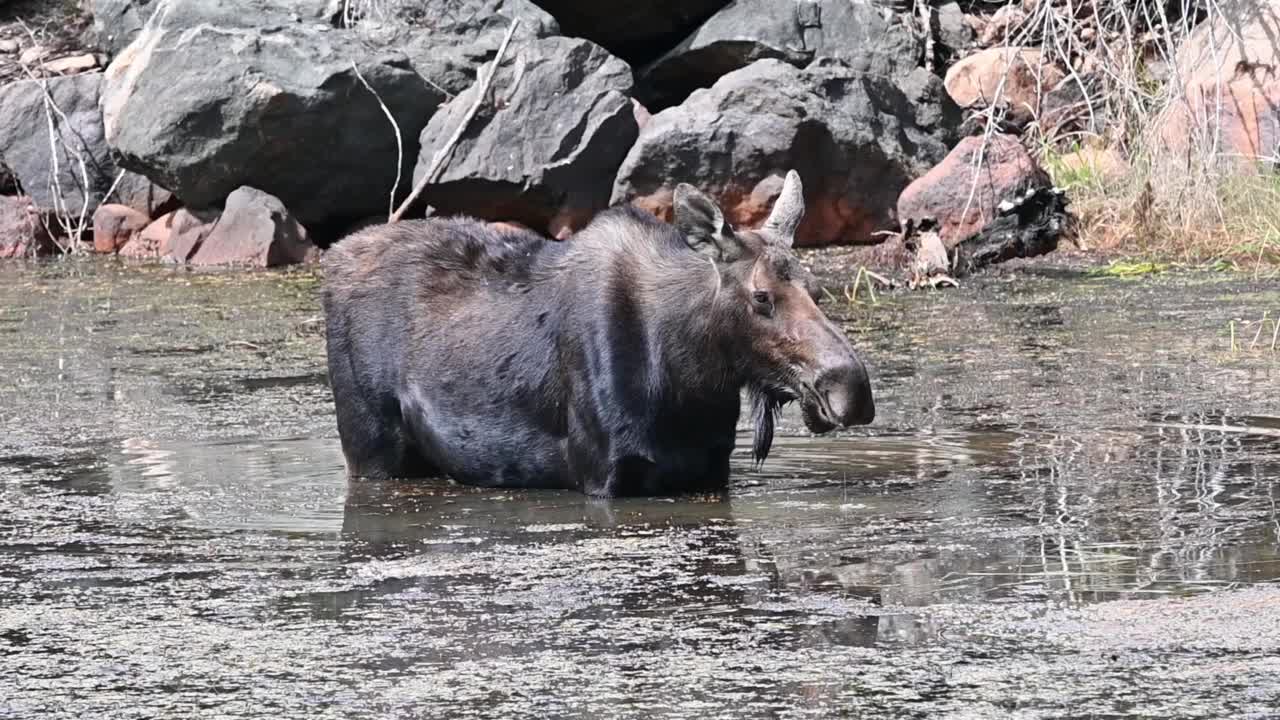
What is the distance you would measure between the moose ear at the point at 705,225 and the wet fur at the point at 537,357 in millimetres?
92

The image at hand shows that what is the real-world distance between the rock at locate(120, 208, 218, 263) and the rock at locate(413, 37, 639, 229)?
6.11ft

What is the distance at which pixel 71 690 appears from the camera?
5.02 m

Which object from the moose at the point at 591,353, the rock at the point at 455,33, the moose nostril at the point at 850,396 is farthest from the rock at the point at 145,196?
the moose nostril at the point at 850,396

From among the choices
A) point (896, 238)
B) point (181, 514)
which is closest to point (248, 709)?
point (181, 514)

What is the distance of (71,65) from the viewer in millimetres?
19625

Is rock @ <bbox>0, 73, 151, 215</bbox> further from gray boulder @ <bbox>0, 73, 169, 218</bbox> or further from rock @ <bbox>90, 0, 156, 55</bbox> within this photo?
rock @ <bbox>90, 0, 156, 55</bbox>

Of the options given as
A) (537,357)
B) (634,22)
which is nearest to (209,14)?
(634,22)

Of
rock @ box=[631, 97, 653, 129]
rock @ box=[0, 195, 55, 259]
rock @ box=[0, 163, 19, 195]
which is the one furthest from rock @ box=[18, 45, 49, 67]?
rock @ box=[631, 97, 653, 129]

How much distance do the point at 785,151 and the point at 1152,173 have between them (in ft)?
8.69

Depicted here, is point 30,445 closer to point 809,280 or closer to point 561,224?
point 809,280

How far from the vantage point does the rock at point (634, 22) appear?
61.2ft

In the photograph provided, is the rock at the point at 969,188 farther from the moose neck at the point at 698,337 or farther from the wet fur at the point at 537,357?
the moose neck at the point at 698,337

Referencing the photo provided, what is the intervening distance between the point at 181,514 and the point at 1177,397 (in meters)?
4.34

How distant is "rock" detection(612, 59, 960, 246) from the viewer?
15.9 m
